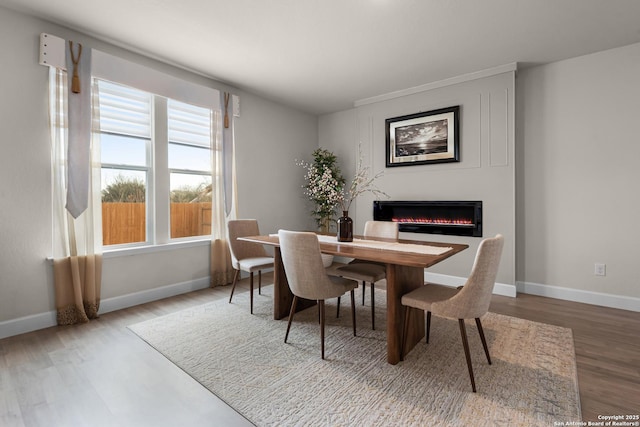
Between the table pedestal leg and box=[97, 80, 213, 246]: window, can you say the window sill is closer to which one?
box=[97, 80, 213, 246]: window

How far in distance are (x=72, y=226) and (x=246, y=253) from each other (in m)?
1.63

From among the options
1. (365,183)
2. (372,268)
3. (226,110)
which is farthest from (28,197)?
(365,183)

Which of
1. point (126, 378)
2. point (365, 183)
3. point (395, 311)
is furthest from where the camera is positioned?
point (365, 183)

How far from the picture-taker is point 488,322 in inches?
111

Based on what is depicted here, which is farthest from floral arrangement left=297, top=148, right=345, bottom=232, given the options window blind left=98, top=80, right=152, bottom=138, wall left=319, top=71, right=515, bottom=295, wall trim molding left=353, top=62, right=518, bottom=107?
window blind left=98, top=80, right=152, bottom=138

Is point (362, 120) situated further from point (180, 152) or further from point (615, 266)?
point (615, 266)

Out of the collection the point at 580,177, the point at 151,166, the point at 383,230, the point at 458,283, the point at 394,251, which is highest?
the point at 151,166

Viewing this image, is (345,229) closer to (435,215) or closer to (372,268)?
(372,268)

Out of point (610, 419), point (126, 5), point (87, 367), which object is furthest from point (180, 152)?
point (610, 419)

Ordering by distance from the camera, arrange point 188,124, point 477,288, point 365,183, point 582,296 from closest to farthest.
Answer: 1. point 477,288
2. point 582,296
3. point 188,124
4. point 365,183

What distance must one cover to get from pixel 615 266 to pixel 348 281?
2.98 m

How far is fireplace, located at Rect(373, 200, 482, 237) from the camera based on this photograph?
3.97 m

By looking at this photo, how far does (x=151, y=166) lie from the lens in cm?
355

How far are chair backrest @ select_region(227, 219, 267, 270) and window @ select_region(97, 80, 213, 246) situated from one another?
802 millimetres
